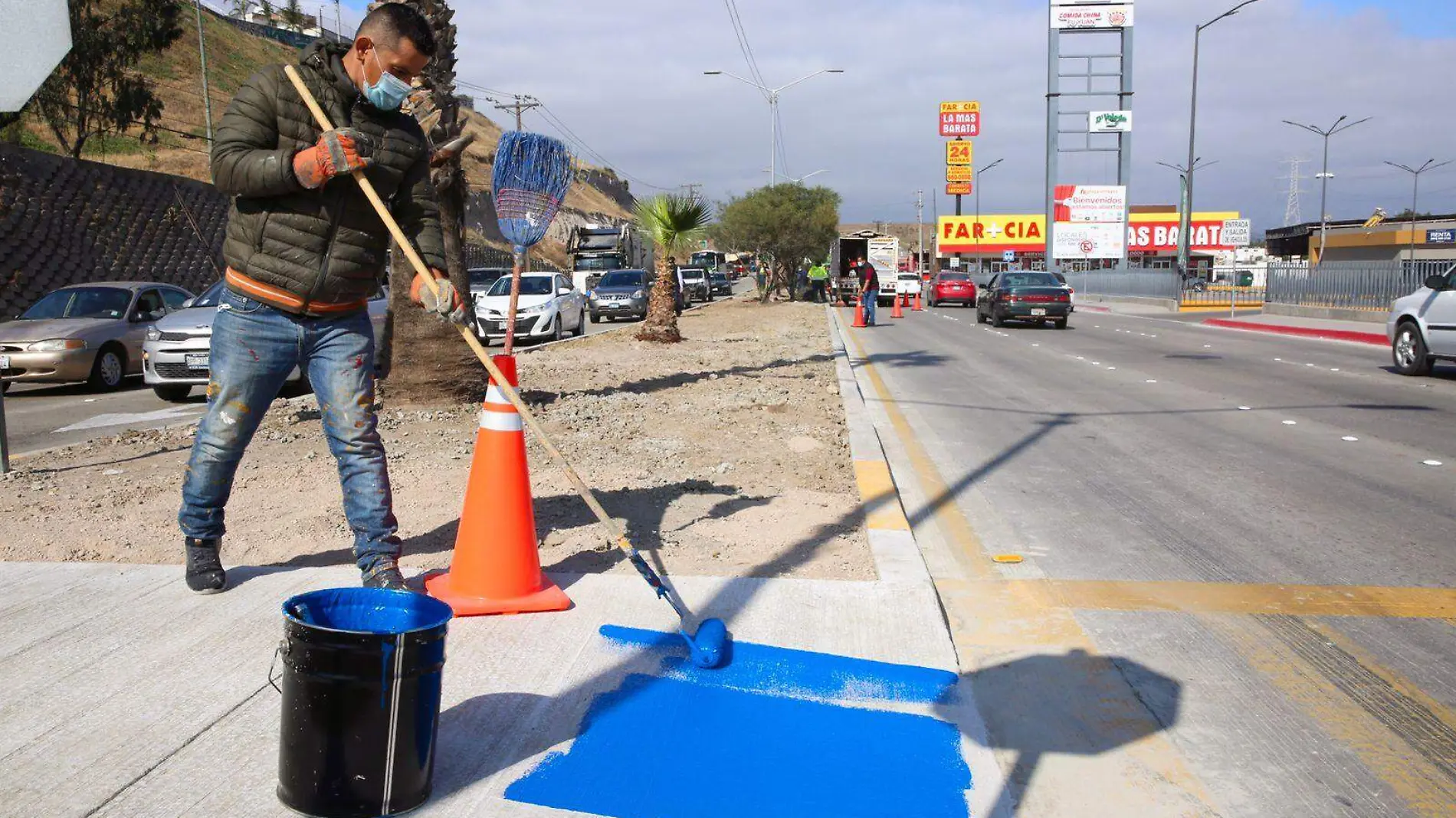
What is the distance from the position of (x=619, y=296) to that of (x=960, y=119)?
72.9m

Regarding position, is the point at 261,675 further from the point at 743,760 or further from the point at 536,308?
the point at 536,308

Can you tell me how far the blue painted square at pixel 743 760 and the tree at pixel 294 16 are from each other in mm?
96317

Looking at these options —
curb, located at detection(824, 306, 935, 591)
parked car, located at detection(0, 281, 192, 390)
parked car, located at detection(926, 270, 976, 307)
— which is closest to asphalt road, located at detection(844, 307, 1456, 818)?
curb, located at detection(824, 306, 935, 591)

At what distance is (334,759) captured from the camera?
2.67 meters

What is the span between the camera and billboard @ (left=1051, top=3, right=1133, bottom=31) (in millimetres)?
58594

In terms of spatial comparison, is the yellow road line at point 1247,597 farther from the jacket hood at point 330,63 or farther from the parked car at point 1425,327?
the parked car at point 1425,327

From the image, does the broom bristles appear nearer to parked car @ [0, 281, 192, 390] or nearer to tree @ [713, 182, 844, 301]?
parked car @ [0, 281, 192, 390]

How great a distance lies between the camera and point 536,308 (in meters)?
22.6

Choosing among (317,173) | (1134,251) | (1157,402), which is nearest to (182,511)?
(317,173)

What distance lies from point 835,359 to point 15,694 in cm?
1441

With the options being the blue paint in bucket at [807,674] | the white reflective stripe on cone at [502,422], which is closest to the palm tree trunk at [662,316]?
the white reflective stripe on cone at [502,422]

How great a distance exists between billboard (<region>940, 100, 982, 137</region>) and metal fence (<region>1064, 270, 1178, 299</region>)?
43.7 m

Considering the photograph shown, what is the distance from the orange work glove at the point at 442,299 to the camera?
4090 millimetres

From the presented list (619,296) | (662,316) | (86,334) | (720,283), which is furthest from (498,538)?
(720,283)
